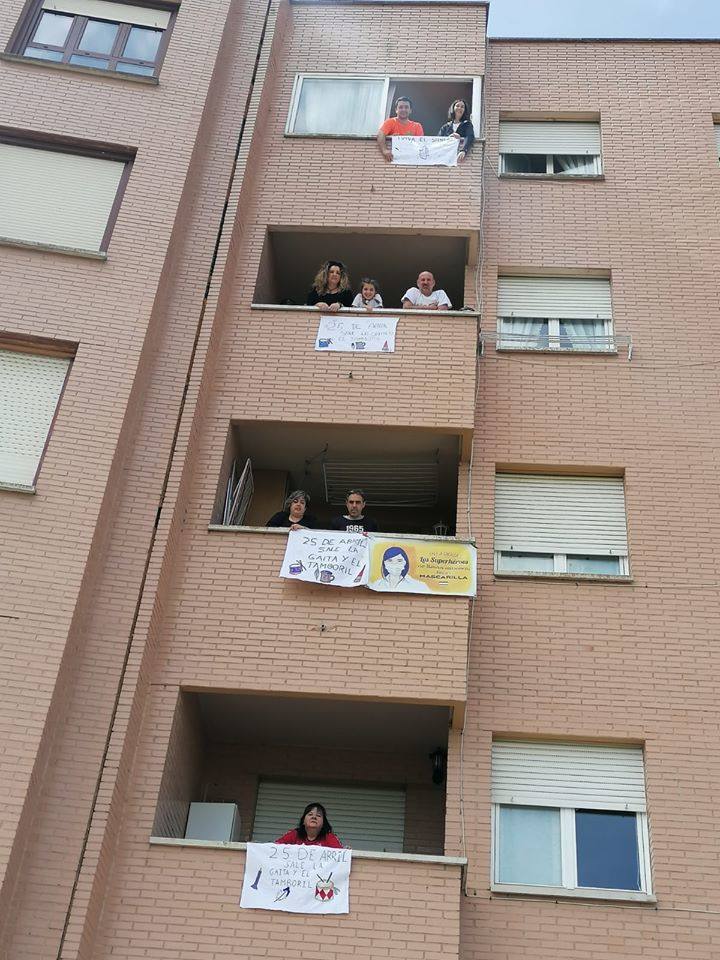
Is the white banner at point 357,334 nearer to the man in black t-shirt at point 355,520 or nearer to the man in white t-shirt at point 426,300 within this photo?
the man in white t-shirt at point 426,300

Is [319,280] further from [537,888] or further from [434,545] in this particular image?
[537,888]

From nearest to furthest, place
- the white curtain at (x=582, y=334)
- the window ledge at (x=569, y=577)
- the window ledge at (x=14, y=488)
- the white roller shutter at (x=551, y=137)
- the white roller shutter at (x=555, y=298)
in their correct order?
the window ledge at (x=14, y=488)
the window ledge at (x=569, y=577)
the white curtain at (x=582, y=334)
the white roller shutter at (x=555, y=298)
the white roller shutter at (x=551, y=137)

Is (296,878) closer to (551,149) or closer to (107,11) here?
(551,149)

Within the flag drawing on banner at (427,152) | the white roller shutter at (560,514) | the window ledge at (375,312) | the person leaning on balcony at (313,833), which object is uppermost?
the flag drawing on banner at (427,152)

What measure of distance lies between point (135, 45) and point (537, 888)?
12801 mm

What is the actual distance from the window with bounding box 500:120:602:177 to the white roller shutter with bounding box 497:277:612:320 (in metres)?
2.17

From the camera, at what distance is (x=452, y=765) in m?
11.5

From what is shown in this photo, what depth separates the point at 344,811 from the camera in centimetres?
1277

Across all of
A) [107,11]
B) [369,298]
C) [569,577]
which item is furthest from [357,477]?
[107,11]

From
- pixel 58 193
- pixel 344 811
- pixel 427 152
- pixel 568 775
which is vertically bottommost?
pixel 344 811

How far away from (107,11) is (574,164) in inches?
288

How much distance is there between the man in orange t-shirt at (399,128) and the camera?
16.1 m

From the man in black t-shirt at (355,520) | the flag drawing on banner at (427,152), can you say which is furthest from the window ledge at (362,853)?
the flag drawing on banner at (427,152)

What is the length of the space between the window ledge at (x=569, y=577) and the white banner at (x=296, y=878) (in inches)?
144
